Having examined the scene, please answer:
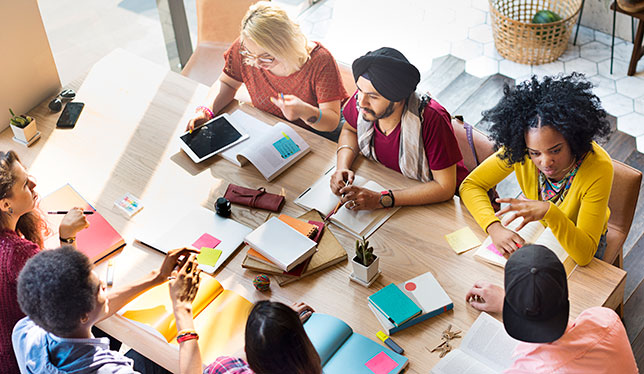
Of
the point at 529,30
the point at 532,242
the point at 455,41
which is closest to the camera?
the point at 532,242

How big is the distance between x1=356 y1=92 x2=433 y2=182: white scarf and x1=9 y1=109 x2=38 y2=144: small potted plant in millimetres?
1521

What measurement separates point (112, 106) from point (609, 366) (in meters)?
2.42

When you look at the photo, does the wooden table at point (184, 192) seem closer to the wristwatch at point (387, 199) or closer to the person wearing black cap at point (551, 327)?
the wristwatch at point (387, 199)

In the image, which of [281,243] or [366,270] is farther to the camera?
[281,243]

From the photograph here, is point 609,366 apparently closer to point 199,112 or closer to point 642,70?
point 199,112

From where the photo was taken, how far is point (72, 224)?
2.34 meters

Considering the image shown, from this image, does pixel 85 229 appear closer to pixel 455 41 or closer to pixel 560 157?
pixel 560 157

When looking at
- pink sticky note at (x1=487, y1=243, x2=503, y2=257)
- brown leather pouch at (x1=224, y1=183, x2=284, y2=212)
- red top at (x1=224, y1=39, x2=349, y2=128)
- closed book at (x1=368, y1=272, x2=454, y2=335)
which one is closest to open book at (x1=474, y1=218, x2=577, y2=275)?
pink sticky note at (x1=487, y1=243, x2=503, y2=257)

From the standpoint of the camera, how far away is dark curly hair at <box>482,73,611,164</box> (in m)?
2.09

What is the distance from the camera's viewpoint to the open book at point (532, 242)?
7.11ft

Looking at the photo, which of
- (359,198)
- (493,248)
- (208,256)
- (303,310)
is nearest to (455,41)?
(359,198)

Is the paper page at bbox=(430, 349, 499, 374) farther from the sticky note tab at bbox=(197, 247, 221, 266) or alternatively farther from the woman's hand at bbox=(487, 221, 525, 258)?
the sticky note tab at bbox=(197, 247, 221, 266)

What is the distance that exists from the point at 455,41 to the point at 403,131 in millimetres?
2421

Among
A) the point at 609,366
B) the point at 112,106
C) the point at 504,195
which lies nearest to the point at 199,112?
the point at 112,106
